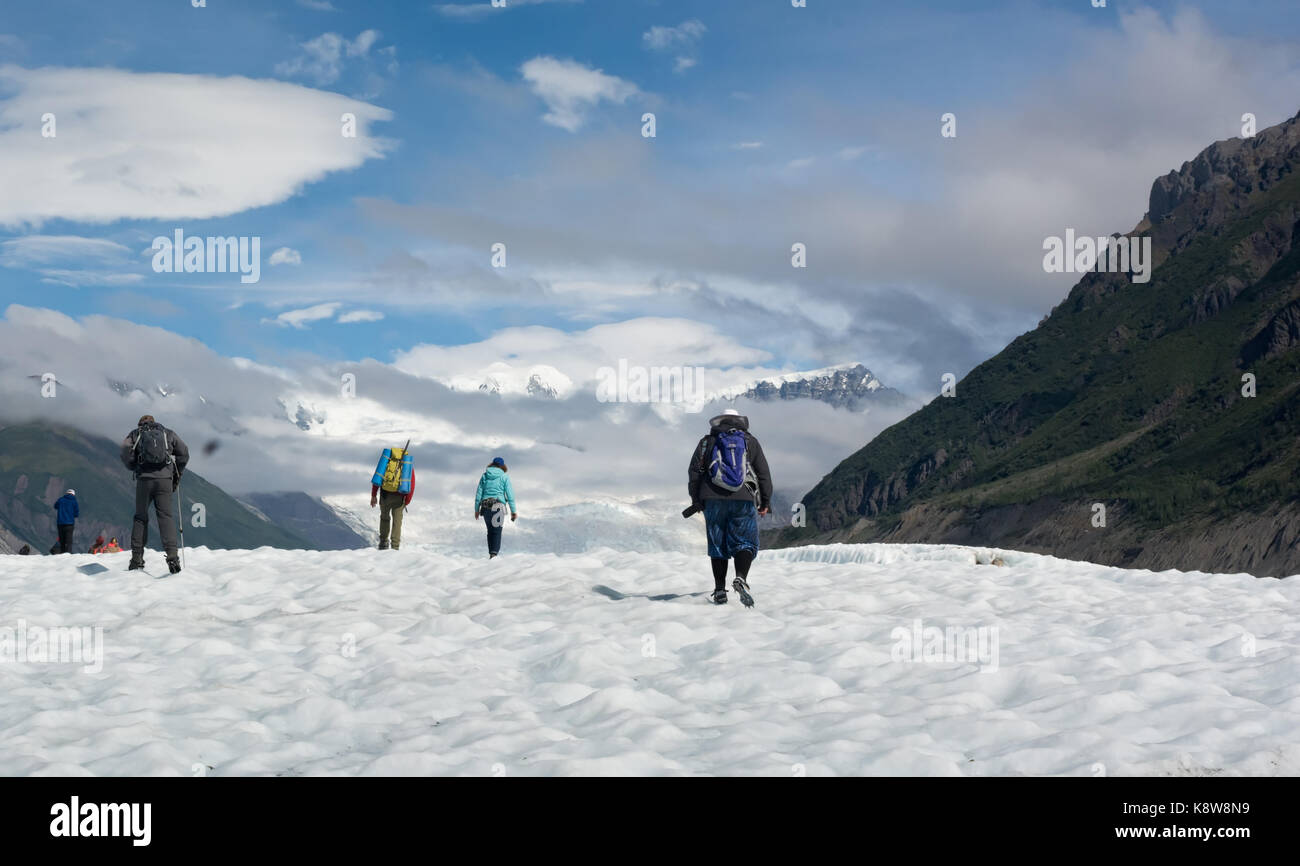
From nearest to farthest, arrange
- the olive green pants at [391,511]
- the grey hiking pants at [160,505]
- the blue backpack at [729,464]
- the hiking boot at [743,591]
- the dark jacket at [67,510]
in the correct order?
the blue backpack at [729,464]
the hiking boot at [743,591]
the grey hiking pants at [160,505]
the olive green pants at [391,511]
the dark jacket at [67,510]

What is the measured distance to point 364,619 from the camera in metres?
17.9

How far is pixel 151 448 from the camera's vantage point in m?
22.2

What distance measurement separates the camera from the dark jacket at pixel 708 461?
59.1 ft

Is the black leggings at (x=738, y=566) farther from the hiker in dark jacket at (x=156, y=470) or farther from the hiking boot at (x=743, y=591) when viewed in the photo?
the hiker in dark jacket at (x=156, y=470)

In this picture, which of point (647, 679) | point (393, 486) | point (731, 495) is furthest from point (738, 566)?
point (393, 486)

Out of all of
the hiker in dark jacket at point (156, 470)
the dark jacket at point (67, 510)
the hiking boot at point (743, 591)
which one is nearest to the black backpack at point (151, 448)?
the hiker in dark jacket at point (156, 470)

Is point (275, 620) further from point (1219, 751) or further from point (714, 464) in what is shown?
point (1219, 751)

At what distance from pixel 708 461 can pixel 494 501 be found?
10367 mm

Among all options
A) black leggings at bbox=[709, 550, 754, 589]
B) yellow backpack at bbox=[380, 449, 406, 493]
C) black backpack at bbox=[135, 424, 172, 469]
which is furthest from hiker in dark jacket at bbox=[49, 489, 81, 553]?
black leggings at bbox=[709, 550, 754, 589]

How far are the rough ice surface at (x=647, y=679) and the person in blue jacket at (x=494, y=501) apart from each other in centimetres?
492

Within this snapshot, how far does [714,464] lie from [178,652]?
8.08 m
